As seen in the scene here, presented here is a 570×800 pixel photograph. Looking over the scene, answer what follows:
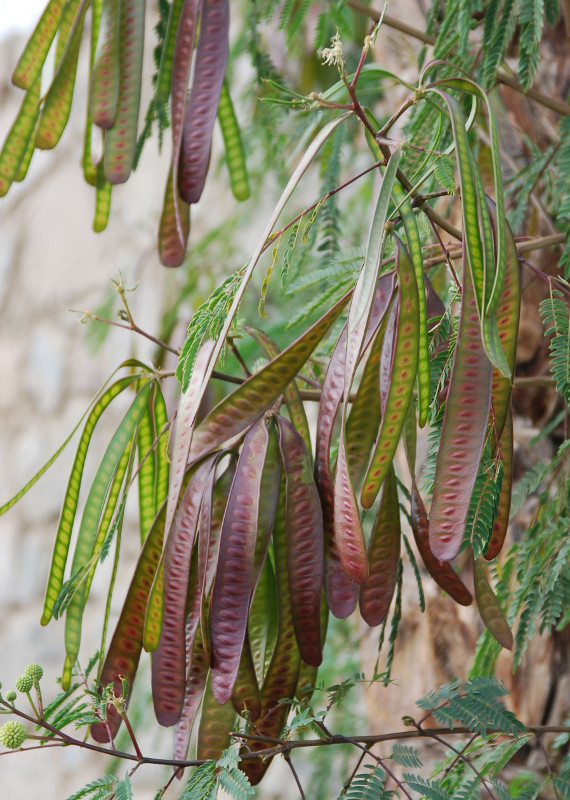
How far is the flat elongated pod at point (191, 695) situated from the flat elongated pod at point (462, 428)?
7.2 inches

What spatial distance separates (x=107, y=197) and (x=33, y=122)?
9cm

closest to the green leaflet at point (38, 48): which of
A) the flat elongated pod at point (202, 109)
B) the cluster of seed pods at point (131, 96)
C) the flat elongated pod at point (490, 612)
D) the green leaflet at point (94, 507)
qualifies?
the cluster of seed pods at point (131, 96)

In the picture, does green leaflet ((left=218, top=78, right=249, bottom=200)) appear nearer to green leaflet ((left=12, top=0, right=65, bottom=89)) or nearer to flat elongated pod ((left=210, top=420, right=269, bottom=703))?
green leaflet ((left=12, top=0, right=65, bottom=89))

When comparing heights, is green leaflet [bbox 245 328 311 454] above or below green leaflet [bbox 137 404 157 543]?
above

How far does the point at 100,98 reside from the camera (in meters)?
0.61

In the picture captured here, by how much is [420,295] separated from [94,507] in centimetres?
27

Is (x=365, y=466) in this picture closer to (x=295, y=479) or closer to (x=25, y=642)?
(x=295, y=479)

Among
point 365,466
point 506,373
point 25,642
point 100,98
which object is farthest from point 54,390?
point 506,373

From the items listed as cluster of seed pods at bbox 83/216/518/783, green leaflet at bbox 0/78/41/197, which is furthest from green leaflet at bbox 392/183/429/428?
green leaflet at bbox 0/78/41/197

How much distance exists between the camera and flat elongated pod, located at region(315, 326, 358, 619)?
481 millimetres

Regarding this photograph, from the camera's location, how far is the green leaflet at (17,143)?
63 cm

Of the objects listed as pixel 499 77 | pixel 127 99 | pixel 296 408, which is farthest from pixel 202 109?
pixel 499 77

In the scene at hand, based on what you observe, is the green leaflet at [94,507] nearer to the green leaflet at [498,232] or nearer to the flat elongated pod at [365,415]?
the flat elongated pod at [365,415]

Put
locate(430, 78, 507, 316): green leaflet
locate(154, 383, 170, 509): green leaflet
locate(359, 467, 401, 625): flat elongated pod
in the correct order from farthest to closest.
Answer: locate(154, 383, 170, 509): green leaflet → locate(359, 467, 401, 625): flat elongated pod → locate(430, 78, 507, 316): green leaflet
